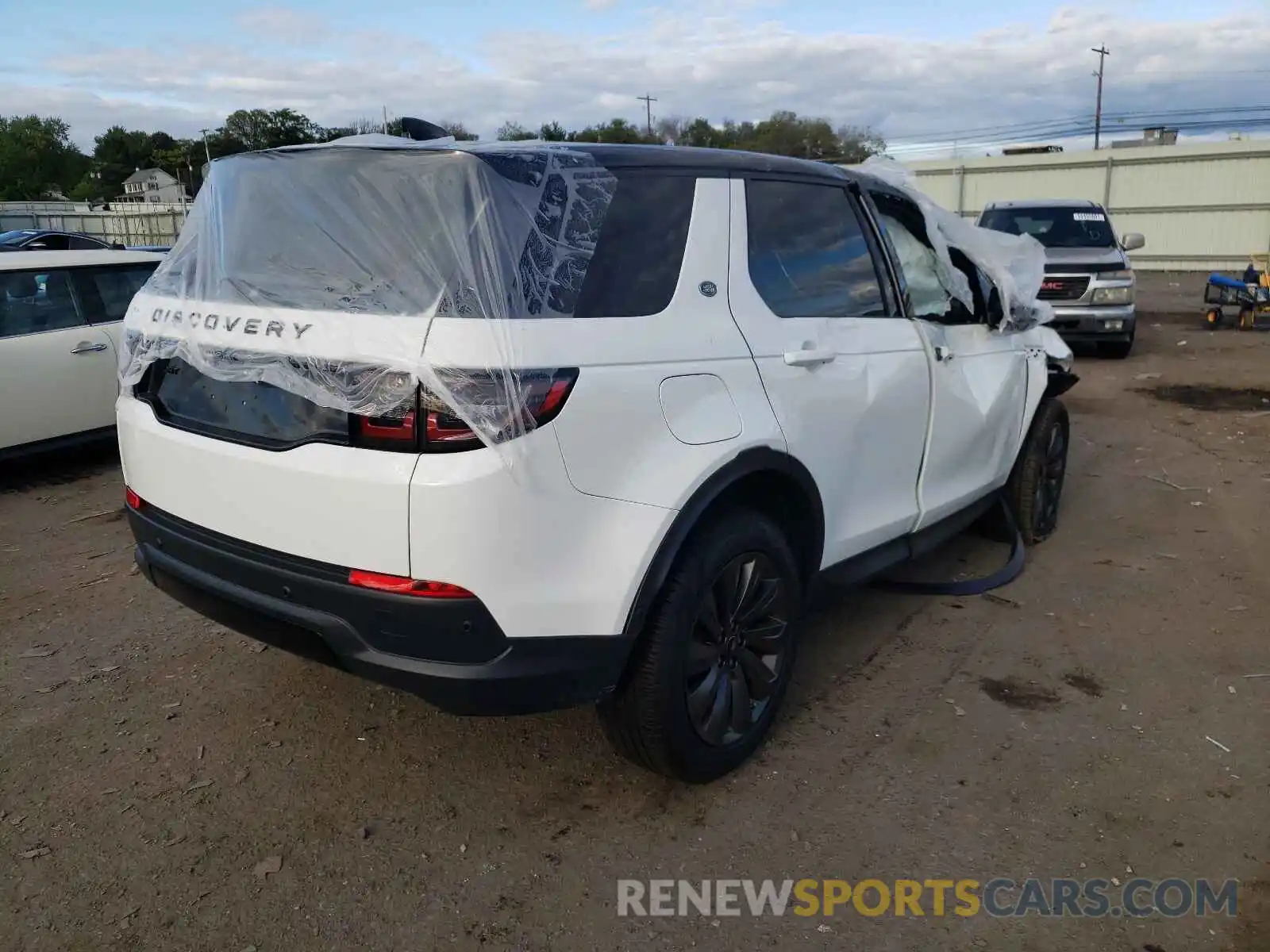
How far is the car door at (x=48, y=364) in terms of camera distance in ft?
20.4

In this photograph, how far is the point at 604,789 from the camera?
3045mm

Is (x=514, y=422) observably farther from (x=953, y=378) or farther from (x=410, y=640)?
(x=953, y=378)

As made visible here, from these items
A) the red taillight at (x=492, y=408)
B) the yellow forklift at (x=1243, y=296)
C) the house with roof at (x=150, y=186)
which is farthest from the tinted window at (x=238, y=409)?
the house with roof at (x=150, y=186)

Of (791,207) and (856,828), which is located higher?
Answer: (791,207)

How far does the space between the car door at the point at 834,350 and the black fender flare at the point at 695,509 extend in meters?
0.09

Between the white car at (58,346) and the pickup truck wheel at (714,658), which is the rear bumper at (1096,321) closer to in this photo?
the pickup truck wheel at (714,658)

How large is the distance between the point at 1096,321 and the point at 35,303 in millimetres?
10918

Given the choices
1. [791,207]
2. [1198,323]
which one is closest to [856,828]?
[791,207]

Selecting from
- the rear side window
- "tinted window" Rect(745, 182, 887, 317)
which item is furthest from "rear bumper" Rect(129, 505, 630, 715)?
"tinted window" Rect(745, 182, 887, 317)

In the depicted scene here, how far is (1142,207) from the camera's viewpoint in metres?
26.1

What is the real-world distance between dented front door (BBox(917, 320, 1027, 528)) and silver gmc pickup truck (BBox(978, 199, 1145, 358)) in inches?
284

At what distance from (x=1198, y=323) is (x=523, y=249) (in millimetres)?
Result: 16699

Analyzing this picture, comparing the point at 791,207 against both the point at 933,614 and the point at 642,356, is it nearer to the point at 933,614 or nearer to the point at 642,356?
the point at 642,356

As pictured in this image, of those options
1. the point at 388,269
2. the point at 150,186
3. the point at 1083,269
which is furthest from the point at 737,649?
the point at 150,186
